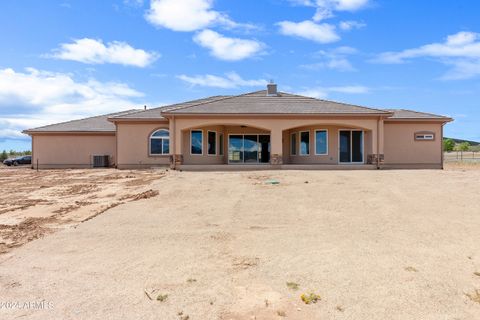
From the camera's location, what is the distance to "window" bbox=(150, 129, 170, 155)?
2116 centimetres

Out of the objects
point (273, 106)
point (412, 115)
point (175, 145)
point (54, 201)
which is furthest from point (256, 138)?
point (54, 201)

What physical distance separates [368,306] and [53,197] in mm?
10058

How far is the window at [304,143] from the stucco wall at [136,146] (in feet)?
25.3

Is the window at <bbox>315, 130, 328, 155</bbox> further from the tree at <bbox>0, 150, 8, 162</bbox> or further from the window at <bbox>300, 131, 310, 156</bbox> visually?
the tree at <bbox>0, 150, 8, 162</bbox>

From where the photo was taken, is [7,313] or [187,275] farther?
[187,275]

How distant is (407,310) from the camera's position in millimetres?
3998

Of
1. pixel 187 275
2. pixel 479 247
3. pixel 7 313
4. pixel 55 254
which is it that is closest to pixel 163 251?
pixel 187 275

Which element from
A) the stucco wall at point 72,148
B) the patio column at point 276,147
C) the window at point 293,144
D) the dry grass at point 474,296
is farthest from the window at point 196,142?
the dry grass at point 474,296

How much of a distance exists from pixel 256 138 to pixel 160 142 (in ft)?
18.6

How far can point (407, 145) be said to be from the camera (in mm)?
21781

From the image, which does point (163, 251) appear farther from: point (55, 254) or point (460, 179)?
point (460, 179)

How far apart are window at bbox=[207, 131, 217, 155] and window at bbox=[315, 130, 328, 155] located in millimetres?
5767

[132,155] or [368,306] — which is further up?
[132,155]

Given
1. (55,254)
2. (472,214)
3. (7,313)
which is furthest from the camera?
(472,214)
